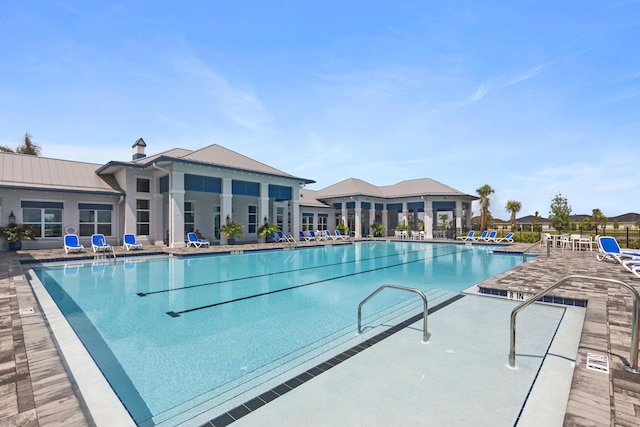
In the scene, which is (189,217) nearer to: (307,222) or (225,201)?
(225,201)

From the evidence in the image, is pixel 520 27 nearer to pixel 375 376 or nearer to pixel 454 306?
pixel 454 306

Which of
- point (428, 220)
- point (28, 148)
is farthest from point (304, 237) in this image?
point (28, 148)

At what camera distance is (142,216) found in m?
19.3

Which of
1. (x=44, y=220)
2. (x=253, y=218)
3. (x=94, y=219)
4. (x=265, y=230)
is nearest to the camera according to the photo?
(x=44, y=220)

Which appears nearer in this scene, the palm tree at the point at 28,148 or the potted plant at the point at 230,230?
the potted plant at the point at 230,230

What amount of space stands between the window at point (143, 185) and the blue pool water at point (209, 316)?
7.57 meters

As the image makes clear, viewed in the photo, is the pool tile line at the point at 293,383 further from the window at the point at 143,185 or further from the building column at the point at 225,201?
the window at the point at 143,185

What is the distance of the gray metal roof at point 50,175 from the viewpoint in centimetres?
1616

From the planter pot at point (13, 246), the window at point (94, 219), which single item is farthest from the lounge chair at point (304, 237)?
the planter pot at point (13, 246)

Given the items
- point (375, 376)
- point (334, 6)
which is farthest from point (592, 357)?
point (334, 6)

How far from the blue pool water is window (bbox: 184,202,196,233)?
817 centimetres

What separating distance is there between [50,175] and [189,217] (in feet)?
26.0

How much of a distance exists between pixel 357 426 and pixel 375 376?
885 mm

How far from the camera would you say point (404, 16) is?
10.5 metres
